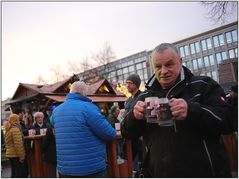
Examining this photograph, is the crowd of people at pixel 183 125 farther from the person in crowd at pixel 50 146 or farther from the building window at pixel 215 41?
the building window at pixel 215 41

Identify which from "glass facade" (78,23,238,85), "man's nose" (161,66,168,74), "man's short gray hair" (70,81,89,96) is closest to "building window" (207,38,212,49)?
"glass facade" (78,23,238,85)

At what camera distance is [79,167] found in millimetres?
2943

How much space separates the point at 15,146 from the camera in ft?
16.9

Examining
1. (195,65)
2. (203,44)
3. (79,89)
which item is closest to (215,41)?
(203,44)

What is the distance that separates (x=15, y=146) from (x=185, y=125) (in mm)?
4283

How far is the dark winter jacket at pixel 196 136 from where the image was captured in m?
1.60

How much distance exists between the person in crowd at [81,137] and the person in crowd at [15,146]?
2358 mm

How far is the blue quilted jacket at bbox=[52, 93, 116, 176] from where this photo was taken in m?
2.96

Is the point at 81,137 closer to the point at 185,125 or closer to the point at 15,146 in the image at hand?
the point at 185,125

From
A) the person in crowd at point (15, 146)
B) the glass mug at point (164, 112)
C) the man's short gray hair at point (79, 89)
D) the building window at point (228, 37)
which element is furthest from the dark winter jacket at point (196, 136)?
the building window at point (228, 37)

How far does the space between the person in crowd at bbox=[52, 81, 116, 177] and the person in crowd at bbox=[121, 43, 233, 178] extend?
3.96ft

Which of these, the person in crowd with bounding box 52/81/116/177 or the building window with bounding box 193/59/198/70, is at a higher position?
the building window with bounding box 193/59/198/70

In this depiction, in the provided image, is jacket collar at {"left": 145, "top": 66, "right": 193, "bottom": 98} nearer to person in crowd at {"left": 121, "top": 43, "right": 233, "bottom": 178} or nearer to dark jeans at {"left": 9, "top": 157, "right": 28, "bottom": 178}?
person in crowd at {"left": 121, "top": 43, "right": 233, "bottom": 178}

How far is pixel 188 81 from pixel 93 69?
105ft
